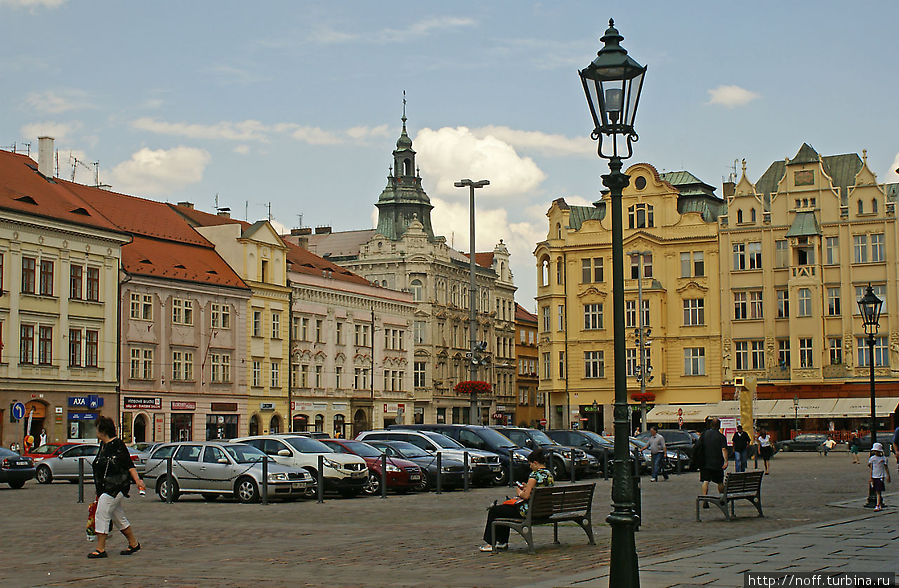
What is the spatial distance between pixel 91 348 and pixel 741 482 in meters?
45.5

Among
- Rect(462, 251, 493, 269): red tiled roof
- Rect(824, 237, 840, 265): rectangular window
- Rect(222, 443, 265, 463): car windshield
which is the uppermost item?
Rect(462, 251, 493, 269): red tiled roof

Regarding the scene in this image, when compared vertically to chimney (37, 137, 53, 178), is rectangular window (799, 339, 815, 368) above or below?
below

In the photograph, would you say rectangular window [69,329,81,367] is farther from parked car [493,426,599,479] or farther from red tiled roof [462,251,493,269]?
red tiled roof [462,251,493,269]

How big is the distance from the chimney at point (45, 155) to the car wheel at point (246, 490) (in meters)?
40.6

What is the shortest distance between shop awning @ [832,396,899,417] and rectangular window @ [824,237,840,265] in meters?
8.48

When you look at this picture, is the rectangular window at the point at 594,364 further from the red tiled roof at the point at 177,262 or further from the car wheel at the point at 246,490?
the car wheel at the point at 246,490

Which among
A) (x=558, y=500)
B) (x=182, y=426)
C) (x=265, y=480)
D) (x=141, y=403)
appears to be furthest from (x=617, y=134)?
(x=182, y=426)

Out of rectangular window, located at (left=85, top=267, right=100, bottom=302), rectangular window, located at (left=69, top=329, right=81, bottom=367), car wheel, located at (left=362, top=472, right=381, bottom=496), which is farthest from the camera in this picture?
rectangular window, located at (left=85, top=267, right=100, bottom=302)

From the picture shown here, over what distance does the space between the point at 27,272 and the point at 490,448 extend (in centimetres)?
2867

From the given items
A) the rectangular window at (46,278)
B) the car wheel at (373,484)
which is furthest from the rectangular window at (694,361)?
the car wheel at (373,484)

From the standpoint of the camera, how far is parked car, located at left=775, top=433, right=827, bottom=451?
7019 centimetres

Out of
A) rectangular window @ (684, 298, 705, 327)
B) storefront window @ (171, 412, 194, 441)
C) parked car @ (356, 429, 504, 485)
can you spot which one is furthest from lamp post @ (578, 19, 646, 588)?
rectangular window @ (684, 298, 705, 327)

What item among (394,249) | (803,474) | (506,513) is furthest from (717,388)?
(506,513)

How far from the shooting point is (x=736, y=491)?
21.2 meters
